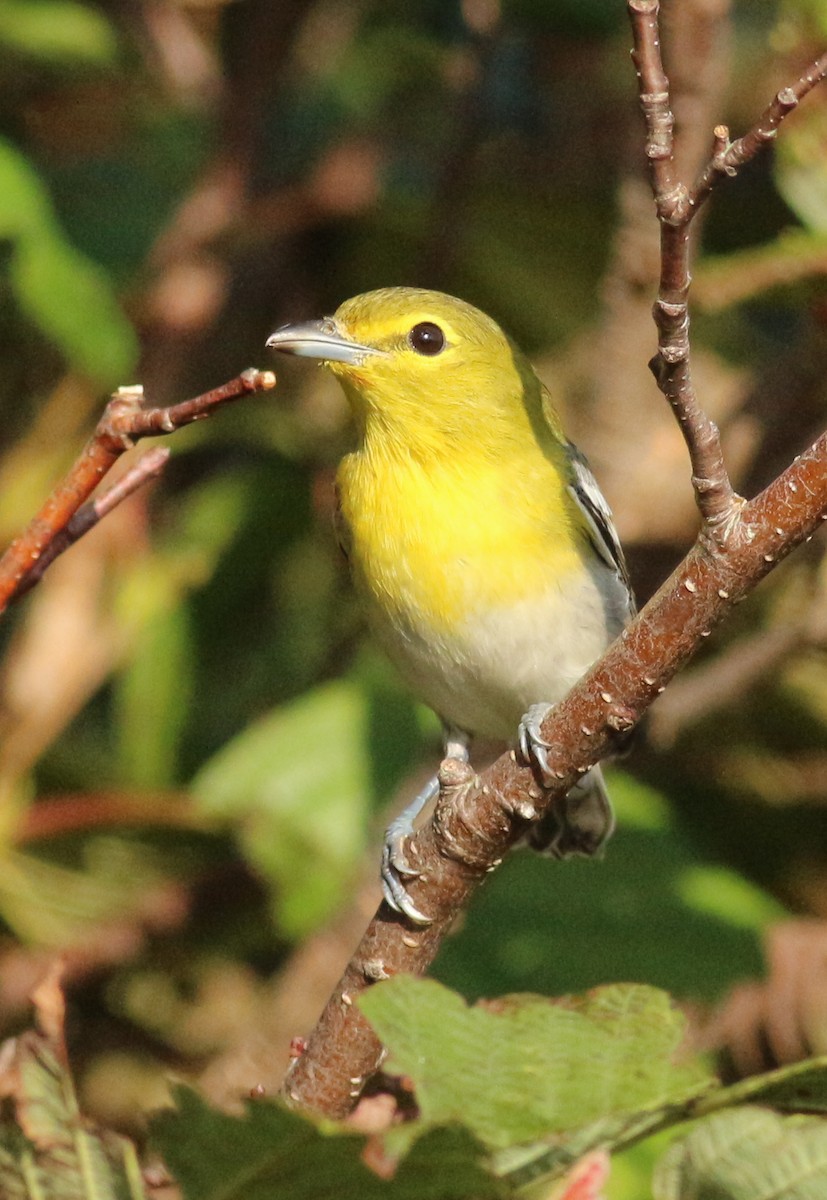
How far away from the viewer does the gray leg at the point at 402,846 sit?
7.44 ft

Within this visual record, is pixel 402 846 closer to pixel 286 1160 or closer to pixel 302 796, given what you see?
pixel 286 1160

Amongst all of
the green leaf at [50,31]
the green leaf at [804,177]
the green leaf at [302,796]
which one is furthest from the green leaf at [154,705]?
the green leaf at [804,177]

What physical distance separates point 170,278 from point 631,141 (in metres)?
1.34

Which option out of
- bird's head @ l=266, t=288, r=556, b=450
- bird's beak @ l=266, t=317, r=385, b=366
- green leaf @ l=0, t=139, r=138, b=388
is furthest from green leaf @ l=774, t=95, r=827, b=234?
green leaf @ l=0, t=139, r=138, b=388

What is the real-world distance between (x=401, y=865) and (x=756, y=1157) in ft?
2.86

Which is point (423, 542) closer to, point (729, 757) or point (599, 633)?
point (599, 633)

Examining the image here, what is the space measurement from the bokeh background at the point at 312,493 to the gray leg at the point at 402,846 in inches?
3.9

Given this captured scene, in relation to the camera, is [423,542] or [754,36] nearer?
[423,542]

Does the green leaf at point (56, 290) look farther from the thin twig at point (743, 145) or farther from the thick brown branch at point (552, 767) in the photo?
the thin twig at point (743, 145)

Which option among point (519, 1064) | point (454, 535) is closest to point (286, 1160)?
point (519, 1064)

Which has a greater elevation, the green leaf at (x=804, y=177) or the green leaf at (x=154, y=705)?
the green leaf at (x=804, y=177)

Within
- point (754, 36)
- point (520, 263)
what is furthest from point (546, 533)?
point (754, 36)

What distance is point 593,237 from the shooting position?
16.4ft

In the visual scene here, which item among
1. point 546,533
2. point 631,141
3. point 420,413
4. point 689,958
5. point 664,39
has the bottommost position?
point 689,958
